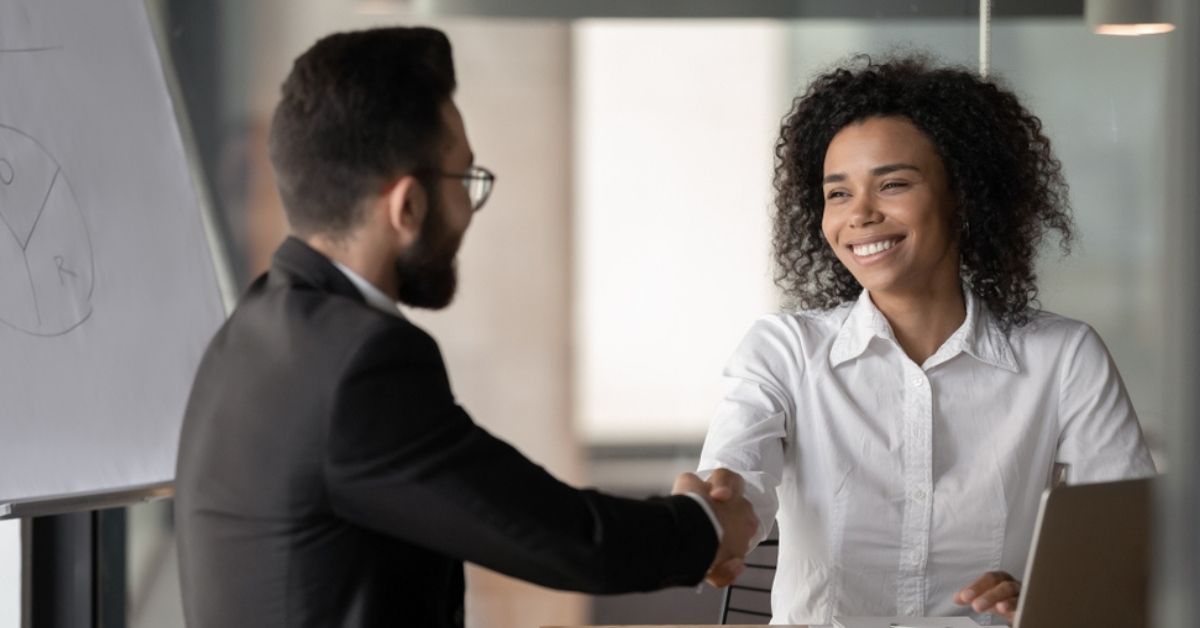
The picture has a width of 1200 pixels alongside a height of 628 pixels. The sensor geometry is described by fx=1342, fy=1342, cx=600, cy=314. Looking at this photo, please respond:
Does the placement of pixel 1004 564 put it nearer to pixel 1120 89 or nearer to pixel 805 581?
pixel 805 581

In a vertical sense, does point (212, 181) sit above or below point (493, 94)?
below

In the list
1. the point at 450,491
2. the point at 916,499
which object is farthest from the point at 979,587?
the point at 450,491

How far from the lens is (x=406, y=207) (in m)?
1.48

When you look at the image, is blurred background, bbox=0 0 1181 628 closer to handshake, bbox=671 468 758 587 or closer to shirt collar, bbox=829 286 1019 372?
shirt collar, bbox=829 286 1019 372

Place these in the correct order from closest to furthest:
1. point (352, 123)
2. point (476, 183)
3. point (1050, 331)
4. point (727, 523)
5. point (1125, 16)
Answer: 1. point (352, 123)
2. point (476, 183)
3. point (727, 523)
4. point (1050, 331)
5. point (1125, 16)

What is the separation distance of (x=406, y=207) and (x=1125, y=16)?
2.39 m

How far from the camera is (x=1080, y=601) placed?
61.9 inches

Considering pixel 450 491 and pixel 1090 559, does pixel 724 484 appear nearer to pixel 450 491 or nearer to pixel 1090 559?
pixel 1090 559

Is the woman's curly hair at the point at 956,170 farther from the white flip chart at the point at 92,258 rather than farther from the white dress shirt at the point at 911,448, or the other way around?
the white flip chart at the point at 92,258

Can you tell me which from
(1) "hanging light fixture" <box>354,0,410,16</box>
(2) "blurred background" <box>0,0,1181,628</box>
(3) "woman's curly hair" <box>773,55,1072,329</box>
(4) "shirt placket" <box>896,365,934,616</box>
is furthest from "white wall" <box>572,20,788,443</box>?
(4) "shirt placket" <box>896,365,934,616</box>

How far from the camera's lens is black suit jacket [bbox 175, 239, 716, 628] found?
1.34 meters

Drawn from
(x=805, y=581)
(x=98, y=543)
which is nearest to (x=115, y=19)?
(x=98, y=543)

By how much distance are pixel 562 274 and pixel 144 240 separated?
1.47 metres

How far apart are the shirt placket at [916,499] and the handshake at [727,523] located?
1.38 ft
